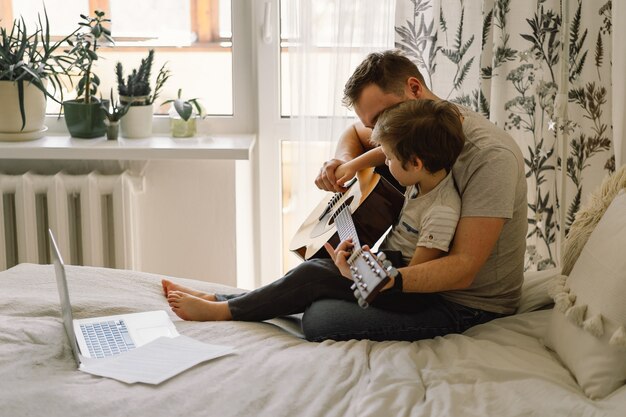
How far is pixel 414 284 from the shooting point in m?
1.73

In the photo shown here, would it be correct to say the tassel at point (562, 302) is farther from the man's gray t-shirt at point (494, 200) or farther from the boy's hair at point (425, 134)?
the boy's hair at point (425, 134)

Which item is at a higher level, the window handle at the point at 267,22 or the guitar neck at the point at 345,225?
the window handle at the point at 267,22

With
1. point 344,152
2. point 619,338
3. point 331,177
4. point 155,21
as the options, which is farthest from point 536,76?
point 155,21

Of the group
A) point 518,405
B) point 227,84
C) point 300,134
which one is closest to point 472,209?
point 518,405

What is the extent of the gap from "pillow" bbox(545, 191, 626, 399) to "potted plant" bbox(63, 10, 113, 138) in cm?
171

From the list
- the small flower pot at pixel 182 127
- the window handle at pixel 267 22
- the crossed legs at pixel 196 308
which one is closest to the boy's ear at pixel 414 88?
the crossed legs at pixel 196 308

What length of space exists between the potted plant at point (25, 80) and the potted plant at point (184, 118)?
1.23ft

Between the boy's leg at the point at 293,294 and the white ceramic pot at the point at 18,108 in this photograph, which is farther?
the white ceramic pot at the point at 18,108

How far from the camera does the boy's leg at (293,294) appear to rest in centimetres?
192

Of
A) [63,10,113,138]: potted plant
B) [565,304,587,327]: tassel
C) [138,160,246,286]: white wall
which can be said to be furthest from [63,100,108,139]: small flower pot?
[565,304,587,327]: tassel

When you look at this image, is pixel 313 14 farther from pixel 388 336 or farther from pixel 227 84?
pixel 388 336

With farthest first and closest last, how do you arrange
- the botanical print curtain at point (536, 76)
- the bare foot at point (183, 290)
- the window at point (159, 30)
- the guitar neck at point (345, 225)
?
1. the window at point (159, 30)
2. the botanical print curtain at point (536, 76)
3. the bare foot at point (183, 290)
4. the guitar neck at point (345, 225)

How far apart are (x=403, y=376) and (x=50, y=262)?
169 centimetres

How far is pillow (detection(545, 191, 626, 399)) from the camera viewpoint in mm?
1503
